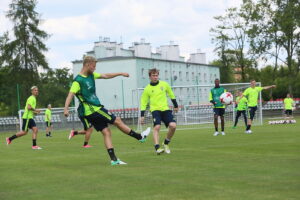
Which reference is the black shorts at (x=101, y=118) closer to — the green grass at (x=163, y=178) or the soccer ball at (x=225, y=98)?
the green grass at (x=163, y=178)

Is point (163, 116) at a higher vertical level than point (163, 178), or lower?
higher

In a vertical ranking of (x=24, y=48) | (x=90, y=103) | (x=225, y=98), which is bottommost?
(x=90, y=103)

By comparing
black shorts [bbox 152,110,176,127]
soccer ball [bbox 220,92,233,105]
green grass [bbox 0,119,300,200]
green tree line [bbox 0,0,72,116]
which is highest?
green tree line [bbox 0,0,72,116]

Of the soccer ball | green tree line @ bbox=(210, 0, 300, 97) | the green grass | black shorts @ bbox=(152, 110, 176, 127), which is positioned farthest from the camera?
green tree line @ bbox=(210, 0, 300, 97)

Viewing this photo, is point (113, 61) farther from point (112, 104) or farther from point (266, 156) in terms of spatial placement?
point (266, 156)

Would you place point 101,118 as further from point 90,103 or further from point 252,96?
point 252,96

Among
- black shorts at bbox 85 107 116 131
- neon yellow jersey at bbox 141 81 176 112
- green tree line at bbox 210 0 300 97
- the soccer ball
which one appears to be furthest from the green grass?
green tree line at bbox 210 0 300 97

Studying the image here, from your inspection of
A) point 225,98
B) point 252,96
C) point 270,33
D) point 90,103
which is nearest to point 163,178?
point 90,103

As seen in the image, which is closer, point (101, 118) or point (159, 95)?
point (101, 118)

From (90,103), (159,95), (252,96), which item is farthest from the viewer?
(252,96)

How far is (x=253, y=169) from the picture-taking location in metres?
9.48

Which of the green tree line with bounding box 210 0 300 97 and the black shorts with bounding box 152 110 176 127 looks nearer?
the black shorts with bounding box 152 110 176 127

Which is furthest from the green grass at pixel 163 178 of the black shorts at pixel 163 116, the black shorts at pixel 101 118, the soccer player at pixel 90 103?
the black shorts at pixel 163 116

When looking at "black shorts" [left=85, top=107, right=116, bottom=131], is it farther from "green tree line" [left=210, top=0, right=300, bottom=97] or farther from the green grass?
"green tree line" [left=210, top=0, right=300, bottom=97]
